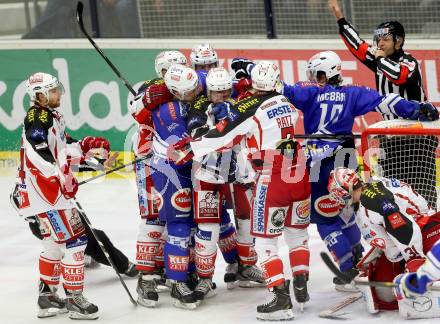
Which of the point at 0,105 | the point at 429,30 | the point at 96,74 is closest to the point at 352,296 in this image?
the point at 429,30

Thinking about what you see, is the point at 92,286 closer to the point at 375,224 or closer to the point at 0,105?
the point at 375,224

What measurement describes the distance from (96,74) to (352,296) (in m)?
4.21

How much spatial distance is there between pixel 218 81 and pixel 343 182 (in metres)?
0.98

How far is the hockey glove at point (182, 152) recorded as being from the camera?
6.89 m

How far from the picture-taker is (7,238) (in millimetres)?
9023

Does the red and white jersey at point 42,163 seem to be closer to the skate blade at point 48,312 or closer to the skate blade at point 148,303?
the skate blade at point 48,312

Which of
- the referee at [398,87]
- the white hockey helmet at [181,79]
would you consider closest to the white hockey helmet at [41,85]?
the white hockey helmet at [181,79]

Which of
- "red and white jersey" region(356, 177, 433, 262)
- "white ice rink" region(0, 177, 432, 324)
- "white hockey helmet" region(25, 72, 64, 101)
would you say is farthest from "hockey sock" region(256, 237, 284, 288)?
"white hockey helmet" region(25, 72, 64, 101)

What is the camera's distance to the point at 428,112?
6.97 metres

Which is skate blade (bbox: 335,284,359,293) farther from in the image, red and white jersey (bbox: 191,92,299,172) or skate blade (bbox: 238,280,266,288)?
red and white jersey (bbox: 191,92,299,172)

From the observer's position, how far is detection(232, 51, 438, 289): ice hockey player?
6.94 metres

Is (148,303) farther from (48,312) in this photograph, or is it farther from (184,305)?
(48,312)

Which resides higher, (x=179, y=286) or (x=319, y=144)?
(x=319, y=144)

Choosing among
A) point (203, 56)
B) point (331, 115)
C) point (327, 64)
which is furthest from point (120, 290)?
point (327, 64)
